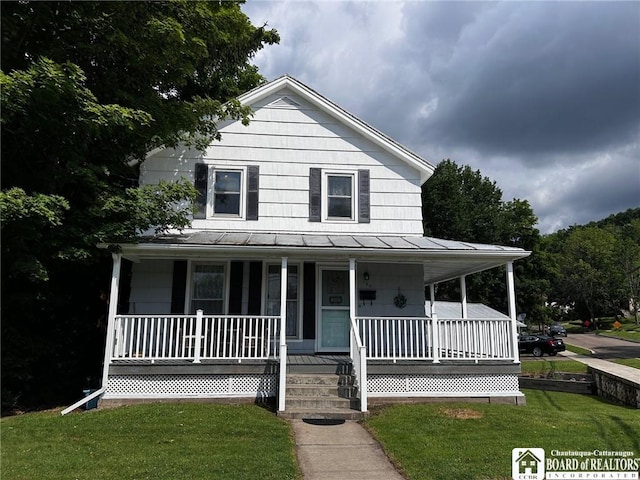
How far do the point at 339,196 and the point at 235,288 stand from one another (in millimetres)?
3566

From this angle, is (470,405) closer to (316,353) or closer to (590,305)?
(316,353)

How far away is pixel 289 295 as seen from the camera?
36.1 ft

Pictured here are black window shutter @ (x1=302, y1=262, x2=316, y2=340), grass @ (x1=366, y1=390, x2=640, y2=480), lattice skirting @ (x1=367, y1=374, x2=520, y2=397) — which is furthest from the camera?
black window shutter @ (x1=302, y1=262, x2=316, y2=340)

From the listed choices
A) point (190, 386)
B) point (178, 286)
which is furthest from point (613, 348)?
point (190, 386)

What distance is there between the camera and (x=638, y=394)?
11984 millimetres

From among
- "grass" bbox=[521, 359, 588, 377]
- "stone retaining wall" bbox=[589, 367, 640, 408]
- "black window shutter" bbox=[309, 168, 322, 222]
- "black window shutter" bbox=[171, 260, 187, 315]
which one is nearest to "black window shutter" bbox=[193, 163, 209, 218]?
"black window shutter" bbox=[171, 260, 187, 315]

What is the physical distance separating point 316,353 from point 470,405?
3.57 meters

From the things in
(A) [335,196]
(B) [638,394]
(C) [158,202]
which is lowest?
(B) [638,394]

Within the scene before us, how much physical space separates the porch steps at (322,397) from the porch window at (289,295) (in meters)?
1.97

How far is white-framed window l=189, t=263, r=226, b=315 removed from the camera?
421 inches

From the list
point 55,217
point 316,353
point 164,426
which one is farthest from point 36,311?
point 316,353

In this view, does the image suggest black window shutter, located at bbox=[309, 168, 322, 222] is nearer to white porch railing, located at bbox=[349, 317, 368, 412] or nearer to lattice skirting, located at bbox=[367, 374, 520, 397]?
white porch railing, located at bbox=[349, 317, 368, 412]

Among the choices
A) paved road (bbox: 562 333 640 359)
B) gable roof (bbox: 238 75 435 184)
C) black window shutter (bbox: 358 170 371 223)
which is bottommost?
paved road (bbox: 562 333 640 359)

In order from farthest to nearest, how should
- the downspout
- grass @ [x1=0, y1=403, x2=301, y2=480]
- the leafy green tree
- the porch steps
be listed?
the leafy green tree < the downspout < the porch steps < grass @ [x1=0, y1=403, x2=301, y2=480]
